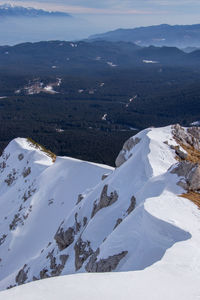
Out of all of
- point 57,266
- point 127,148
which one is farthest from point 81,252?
point 127,148

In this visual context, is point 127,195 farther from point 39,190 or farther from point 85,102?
point 85,102

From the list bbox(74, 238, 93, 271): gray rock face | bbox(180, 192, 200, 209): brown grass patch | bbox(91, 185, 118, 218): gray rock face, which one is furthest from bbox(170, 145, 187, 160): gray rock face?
bbox(74, 238, 93, 271): gray rock face

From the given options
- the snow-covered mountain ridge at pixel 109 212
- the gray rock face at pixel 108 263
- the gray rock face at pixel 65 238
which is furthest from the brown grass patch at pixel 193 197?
the gray rock face at pixel 65 238

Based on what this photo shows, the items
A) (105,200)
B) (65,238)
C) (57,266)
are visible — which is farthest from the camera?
(65,238)

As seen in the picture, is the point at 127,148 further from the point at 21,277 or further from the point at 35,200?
the point at 35,200

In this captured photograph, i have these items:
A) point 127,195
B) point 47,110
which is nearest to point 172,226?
point 127,195

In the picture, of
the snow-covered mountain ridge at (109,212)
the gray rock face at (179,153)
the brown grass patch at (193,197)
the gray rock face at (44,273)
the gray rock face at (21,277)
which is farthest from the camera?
the gray rock face at (21,277)

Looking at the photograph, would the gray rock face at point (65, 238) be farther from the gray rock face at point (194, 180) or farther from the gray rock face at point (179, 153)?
the gray rock face at point (194, 180)
